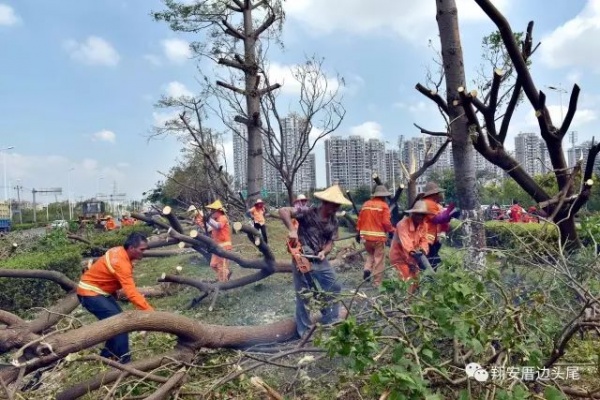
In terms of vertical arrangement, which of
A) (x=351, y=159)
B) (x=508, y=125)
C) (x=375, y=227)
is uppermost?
(x=351, y=159)

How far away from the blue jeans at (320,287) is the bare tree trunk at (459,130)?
1.64m

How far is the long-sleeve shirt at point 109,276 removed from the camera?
13.3ft

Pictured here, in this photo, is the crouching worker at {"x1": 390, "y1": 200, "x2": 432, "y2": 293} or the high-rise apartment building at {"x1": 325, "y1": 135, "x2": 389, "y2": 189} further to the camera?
the high-rise apartment building at {"x1": 325, "y1": 135, "x2": 389, "y2": 189}

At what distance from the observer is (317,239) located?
14.7ft

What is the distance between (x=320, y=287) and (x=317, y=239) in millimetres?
486

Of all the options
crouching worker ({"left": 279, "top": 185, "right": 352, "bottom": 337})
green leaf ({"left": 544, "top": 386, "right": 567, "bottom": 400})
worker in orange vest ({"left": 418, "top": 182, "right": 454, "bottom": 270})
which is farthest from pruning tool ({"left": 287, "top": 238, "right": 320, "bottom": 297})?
green leaf ({"left": 544, "top": 386, "right": 567, "bottom": 400})

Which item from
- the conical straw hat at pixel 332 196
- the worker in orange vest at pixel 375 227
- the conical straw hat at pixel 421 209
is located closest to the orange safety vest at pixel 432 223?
the conical straw hat at pixel 421 209

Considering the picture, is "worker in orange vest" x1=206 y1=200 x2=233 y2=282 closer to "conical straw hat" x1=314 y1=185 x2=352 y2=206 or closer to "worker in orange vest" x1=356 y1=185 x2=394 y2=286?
"worker in orange vest" x1=356 y1=185 x2=394 y2=286

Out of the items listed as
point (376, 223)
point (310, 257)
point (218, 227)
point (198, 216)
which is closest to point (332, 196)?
point (310, 257)

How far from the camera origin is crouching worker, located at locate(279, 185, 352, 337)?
433cm

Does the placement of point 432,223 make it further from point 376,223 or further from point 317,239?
point 317,239

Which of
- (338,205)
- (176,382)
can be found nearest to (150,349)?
(176,382)

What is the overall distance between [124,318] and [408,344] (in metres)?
1.88

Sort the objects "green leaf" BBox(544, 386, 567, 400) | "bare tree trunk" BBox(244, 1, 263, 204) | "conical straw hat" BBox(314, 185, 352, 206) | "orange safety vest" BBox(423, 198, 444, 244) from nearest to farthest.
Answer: "green leaf" BBox(544, 386, 567, 400) → "conical straw hat" BBox(314, 185, 352, 206) → "orange safety vest" BBox(423, 198, 444, 244) → "bare tree trunk" BBox(244, 1, 263, 204)
